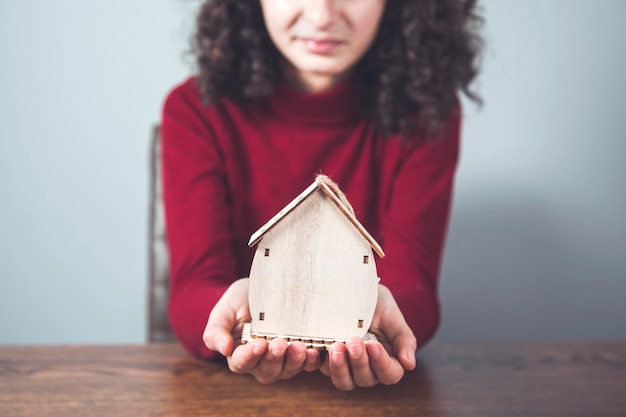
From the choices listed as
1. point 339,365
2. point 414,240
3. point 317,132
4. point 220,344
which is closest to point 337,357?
point 339,365

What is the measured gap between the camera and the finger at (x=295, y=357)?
55 centimetres

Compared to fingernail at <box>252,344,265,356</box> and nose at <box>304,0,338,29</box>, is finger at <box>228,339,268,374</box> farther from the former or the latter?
nose at <box>304,0,338,29</box>

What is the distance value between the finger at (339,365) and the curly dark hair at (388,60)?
0.54 m

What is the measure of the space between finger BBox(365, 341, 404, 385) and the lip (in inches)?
17.4

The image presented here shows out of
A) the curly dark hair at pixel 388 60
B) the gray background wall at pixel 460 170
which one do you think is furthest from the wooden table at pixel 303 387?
the gray background wall at pixel 460 170

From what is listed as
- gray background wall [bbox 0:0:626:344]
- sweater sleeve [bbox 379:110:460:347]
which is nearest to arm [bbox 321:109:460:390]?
sweater sleeve [bbox 379:110:460:347]

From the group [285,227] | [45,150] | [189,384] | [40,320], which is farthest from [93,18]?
[285,227]

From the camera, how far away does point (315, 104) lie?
3.45 ft

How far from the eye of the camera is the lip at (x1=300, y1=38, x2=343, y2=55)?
867mm

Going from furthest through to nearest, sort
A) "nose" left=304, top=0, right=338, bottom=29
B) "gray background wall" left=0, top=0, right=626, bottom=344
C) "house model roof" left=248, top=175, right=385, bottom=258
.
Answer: "gray background wall" left=0, top=0, right=626, bottom=344 → "nose" left=304, top=0, right=338, bottom=29 → "house model roof" left=248, top=175, right=385, bottom=258

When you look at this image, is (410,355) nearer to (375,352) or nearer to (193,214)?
(375,352)

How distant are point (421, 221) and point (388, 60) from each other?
28 centimetres

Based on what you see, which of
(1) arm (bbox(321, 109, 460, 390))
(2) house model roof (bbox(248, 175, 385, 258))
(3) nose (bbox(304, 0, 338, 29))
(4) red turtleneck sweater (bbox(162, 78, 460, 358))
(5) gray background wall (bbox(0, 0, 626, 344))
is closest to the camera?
(2) house model roof (bbox(248, 175, 385, 258))

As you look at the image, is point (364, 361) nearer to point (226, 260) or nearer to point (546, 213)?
point (226, 260)
